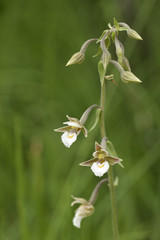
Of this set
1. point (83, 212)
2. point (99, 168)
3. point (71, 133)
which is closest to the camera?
point (99, 168)

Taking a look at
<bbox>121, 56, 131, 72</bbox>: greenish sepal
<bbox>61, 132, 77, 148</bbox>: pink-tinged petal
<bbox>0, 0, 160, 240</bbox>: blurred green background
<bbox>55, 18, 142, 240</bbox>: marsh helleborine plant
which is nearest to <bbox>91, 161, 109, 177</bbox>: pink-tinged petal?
<bbox>55, 18, 142, 240</bbox>: marsh helleborine plant

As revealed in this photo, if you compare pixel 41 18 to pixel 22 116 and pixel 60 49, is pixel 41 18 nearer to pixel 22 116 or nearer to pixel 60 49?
pixel 60 49

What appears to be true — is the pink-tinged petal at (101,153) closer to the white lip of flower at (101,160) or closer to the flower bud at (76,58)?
the white lip of flower at (101,160)

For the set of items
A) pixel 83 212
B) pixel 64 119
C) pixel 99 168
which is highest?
pixel 64 119

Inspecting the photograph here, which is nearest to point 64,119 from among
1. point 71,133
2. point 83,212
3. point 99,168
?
point 83,212

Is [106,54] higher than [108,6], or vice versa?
[108,6]

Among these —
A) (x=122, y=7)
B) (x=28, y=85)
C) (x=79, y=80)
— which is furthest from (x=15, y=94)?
(x=122, y=7)

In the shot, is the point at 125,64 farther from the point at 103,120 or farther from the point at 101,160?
the point at 101,160
